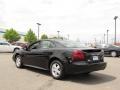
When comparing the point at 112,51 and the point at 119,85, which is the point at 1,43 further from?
the point at 119,85

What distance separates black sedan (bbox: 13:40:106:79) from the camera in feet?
24.4

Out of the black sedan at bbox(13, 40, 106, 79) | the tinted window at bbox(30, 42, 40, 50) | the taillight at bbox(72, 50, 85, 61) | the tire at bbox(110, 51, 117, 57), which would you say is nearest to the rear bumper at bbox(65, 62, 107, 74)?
the black sedan at bbox(13, 40, 106, 79)

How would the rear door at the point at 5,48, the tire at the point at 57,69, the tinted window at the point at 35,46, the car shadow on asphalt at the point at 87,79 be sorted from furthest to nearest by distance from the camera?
the rear door at the point at 5,48 → the tinted window at the point at 35,46 → the tire at the point at 57,69 → the car shadow on asphalt at the point at 87,79

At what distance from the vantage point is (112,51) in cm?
2081

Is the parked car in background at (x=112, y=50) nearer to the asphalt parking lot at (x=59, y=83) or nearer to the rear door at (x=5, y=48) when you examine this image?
→ the rear door at (x=5, y=48)

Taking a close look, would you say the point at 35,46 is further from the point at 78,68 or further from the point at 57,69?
the point at 78,68

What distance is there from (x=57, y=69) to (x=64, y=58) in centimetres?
58

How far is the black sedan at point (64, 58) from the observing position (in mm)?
7430

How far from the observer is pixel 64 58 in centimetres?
762

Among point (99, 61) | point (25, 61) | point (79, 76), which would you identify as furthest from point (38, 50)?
point (99, 61)

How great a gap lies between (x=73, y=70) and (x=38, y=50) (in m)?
2.24

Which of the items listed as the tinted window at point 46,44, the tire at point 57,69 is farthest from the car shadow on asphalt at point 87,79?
the tinted window at point 46,44

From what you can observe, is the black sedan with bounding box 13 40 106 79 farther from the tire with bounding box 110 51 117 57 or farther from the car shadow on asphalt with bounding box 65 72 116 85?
the tire with bounding box 110 51 117 57

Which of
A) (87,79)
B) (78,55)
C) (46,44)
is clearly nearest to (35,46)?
(46,44)
